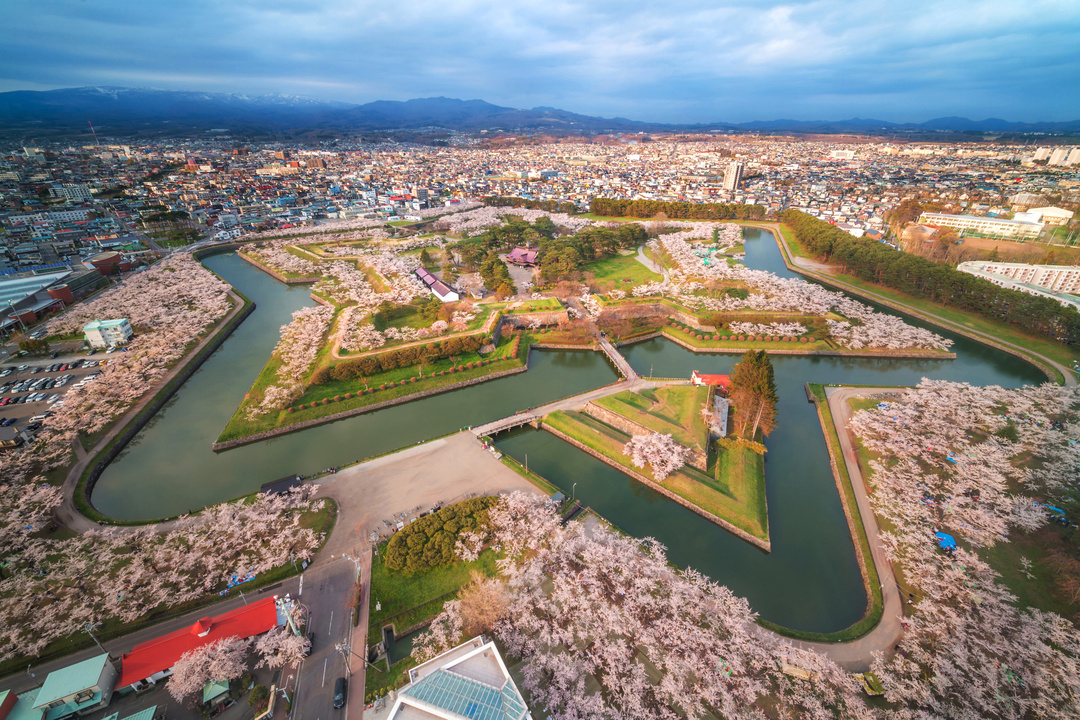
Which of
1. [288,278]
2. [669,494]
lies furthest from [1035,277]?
[288,278]

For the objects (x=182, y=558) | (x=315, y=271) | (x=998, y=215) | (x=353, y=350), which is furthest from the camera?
(x=998, y=215)

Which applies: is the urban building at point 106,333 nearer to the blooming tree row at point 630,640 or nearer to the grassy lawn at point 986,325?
the blooming tree row at point 630,640

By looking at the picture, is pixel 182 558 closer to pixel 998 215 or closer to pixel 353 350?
pixel 353 350

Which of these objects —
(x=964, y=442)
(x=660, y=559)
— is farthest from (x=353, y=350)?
(x=964, y=442)

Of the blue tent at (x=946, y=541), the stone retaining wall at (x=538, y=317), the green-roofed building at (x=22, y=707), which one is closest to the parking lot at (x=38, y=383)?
the green-roofed building at (x=22, y=707)

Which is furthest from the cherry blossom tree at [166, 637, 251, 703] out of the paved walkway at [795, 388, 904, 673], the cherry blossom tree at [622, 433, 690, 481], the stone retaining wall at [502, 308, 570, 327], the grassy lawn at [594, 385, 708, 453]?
the stone retaining wall at [502, 308, 570, 327]
